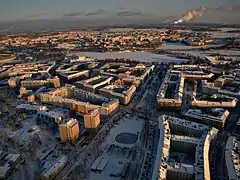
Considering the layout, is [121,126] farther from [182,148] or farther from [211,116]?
[211,116]

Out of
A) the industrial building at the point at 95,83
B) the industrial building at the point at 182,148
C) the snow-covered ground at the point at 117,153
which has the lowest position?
the snow-covered ground at the point at 117,153

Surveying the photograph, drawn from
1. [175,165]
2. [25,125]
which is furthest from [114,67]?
[175,165]

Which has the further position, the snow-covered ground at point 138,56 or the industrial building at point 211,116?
the snow-covered ground at point 138,56

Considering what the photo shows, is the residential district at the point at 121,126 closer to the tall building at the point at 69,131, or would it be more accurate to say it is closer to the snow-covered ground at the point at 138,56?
the tall building at the point at 69,131

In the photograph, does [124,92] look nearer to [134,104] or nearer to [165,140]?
[134,104]

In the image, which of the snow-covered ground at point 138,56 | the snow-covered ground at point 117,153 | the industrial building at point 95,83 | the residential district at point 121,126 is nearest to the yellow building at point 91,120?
the residential district at point 121,126

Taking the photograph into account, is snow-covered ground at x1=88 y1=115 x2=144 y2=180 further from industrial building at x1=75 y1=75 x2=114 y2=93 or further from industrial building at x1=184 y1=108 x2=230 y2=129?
industrial building at x1=75 y1=75 x2=114 y2=93

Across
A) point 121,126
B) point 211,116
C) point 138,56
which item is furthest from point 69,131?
point 138,56
